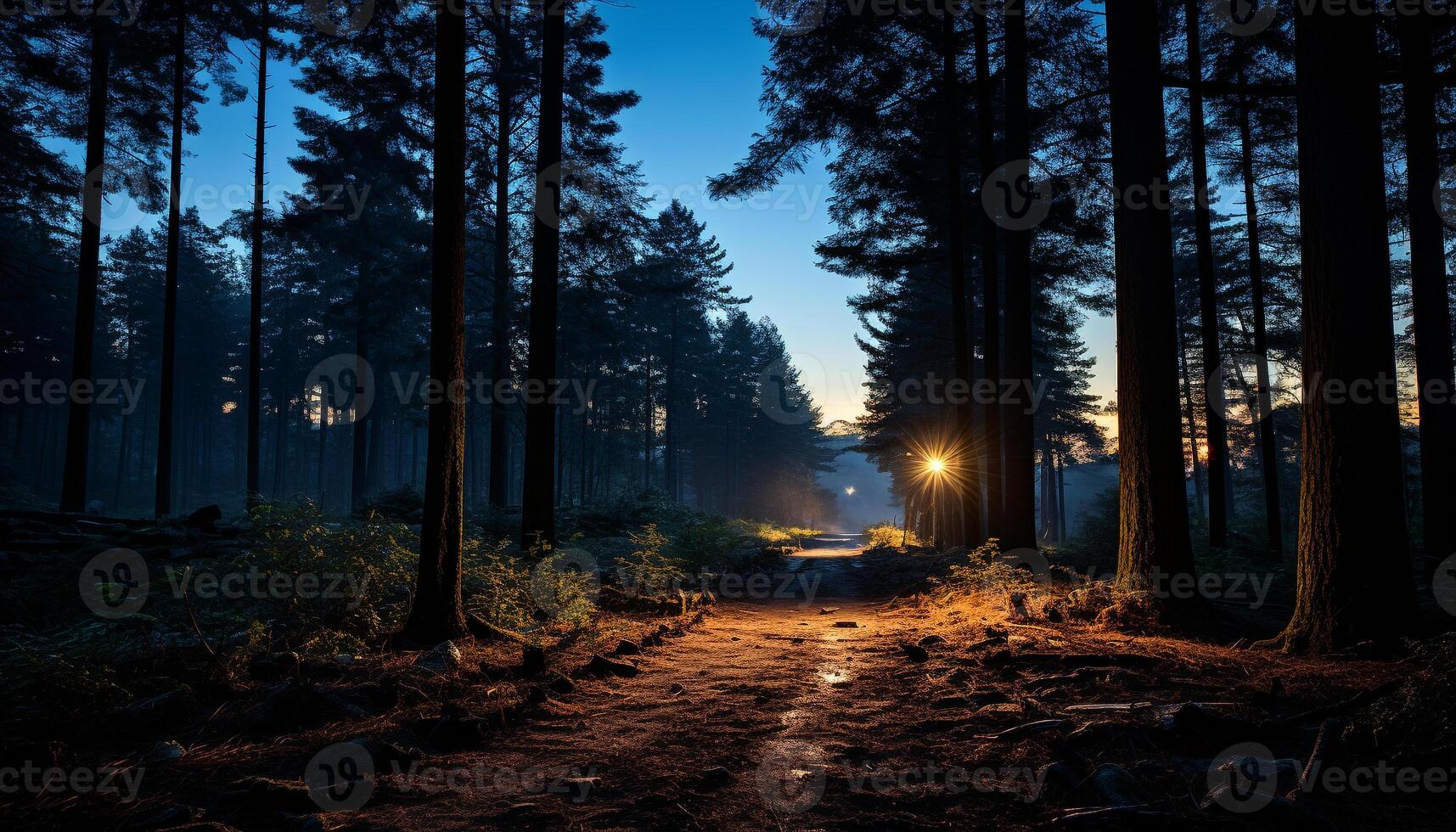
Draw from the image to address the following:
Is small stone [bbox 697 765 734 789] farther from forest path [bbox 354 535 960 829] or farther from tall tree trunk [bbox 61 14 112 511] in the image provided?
tall tree trunk [bbox 61 14 112 511]

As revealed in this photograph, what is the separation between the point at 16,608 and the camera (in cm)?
581

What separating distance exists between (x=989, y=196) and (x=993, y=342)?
3.06 m

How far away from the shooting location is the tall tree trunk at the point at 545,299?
32.8 ft

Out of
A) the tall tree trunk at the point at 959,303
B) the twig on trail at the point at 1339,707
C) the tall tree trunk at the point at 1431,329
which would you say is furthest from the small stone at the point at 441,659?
the tall tree trunk at the point at 1431,329

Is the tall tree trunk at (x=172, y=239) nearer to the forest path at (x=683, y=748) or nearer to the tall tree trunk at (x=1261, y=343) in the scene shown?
the forest path at (x=683, y=748)

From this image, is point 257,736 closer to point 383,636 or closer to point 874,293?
point 383,636

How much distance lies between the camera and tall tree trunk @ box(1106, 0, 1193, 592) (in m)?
6.89

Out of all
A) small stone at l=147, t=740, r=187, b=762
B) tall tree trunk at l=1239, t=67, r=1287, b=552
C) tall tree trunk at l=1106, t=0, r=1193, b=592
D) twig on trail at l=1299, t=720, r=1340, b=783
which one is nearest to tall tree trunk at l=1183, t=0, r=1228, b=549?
tall tree trunk at l=1239, t=67, r=1287, b=552

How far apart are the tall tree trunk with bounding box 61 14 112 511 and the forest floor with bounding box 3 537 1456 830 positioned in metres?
15.9

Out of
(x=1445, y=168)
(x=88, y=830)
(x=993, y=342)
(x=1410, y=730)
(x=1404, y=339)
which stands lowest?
(x=88, y=830)

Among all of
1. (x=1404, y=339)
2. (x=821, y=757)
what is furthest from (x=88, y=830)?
(x=1404, y=339)

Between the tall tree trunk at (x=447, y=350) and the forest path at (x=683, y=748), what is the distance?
7.03 feet

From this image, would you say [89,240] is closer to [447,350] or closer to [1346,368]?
[447,350]

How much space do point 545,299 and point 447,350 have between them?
4282mm
